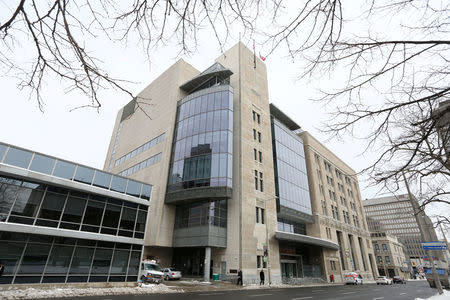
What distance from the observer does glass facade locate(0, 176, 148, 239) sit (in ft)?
51.2

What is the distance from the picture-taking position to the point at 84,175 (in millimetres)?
19469

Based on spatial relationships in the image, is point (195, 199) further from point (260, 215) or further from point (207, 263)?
point (260, 215)

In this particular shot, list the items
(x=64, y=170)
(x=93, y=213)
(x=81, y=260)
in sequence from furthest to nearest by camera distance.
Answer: (x=93, y=213) → (x=64, y=170) → (x=81, y=260)

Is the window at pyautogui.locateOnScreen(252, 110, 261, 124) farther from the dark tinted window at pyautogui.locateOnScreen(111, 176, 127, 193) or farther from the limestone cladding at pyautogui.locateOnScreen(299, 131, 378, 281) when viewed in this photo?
the dark tinted window at pyautogui.locateOnScreen(111, 176, 127, 193)

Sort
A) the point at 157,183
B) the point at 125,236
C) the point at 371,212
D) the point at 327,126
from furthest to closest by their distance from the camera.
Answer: the point at 371,212 → the point at 157,183 → the point at 125,236 → the point at 327,126

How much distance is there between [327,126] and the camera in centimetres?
507

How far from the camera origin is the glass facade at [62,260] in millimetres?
14805

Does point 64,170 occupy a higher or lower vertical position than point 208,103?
lower

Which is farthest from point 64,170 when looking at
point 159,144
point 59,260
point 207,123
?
point 159,144

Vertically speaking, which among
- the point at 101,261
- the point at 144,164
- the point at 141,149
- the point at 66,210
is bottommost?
the point at 101,261

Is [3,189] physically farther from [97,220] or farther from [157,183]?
[157,183]

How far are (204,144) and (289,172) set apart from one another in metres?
18.8

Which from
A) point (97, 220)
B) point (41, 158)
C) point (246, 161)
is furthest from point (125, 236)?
point (246, 161)

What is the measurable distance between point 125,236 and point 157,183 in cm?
1442
